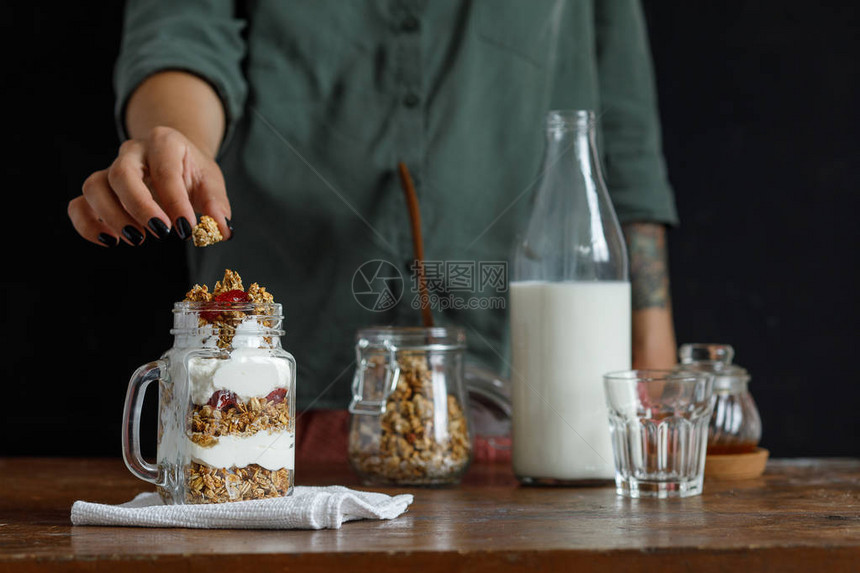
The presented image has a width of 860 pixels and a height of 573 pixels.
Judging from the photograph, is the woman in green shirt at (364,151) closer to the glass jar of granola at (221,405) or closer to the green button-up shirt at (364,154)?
the green button-up shirt at (364,154)

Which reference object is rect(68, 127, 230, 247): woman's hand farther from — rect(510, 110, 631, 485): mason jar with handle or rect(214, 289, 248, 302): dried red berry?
rect(510, 110, 631, 485): mason jar with handle

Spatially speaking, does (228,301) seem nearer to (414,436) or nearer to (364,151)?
(414,436)

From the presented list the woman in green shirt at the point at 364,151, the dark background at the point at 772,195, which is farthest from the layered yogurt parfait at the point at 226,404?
the dark background at the point at 772,195

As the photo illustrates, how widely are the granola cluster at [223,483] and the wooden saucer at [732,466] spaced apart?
0.42m

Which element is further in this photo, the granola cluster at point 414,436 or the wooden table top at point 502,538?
the granola cluster at point 414,436

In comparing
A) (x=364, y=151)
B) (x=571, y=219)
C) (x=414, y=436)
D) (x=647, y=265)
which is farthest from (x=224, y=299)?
(x=647, y=265)

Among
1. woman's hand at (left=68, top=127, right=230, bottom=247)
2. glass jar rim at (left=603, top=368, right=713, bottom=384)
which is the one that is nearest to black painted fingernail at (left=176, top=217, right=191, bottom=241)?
woman's hand at (left=68, top=127, right=230, bottom=247)

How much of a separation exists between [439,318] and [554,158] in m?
0.40

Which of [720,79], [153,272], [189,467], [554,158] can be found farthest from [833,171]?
[189,467]

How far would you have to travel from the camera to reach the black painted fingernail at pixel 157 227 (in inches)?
26.0

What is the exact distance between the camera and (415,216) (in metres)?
0.87

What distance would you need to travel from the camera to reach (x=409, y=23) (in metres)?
1.14

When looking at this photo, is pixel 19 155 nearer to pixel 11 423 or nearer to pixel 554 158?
pixel 11 423

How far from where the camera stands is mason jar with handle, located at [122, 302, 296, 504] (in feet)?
1.88
